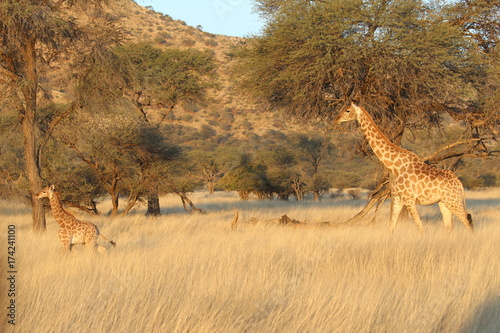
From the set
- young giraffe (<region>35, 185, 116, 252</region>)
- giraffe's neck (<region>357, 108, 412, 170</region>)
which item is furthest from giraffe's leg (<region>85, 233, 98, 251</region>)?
giraffe's neck (<region>357, 108, 412, 170</region>)

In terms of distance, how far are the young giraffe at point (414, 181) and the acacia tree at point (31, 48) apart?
250 inches

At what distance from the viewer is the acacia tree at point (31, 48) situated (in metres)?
10.5

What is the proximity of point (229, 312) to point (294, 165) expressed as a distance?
99.1 feet

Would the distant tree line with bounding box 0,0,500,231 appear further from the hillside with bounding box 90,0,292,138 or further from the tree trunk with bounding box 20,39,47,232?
the hillside with bounding box 90,0,292,138

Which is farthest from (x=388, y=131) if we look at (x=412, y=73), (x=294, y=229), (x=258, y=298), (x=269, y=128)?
(x=269, y=128)

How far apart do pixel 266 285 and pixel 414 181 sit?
549 centimetres

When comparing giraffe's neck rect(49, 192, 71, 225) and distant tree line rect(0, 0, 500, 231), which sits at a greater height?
distant tree line rect(0, 0, 500, 231)

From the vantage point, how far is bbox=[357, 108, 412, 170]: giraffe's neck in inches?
426

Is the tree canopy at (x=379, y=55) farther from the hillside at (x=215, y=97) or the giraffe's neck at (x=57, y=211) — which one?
the hillside at (x=215, y=97)

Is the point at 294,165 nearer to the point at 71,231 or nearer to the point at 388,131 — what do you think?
the point at 388,131

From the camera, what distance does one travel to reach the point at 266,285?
614cm

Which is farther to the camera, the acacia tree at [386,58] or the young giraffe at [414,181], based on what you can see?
the acacia tree at [386,58]

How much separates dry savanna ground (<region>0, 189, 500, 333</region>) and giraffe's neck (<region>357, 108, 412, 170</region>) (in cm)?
162

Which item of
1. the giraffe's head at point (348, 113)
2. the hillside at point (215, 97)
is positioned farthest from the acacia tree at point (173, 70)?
the hillside at point (215, 97)
